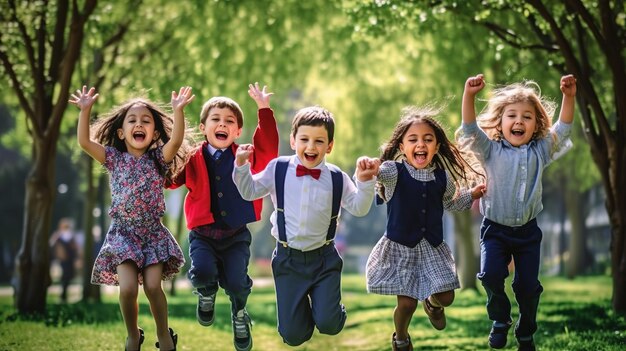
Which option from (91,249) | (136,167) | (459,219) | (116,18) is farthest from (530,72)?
(136,167)

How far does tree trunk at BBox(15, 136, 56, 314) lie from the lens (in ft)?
45.3

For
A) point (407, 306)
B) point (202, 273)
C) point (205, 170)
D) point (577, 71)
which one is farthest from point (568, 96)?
point (577, 71)

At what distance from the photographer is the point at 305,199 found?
7551 millimetres

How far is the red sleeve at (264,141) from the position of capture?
8.31 meters

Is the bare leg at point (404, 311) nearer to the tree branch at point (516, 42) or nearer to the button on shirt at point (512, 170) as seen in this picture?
the button on shirt at point (512, 170)

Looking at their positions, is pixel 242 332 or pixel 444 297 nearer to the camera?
pixel 444 297

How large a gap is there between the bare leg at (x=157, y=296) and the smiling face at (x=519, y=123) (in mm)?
3248

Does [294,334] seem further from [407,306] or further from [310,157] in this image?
[310,157]

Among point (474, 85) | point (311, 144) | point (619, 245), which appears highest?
point (474, 85)

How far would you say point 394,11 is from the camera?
12.2 metres

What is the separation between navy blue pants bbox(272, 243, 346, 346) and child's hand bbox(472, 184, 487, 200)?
1314mm

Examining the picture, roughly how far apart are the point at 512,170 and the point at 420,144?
0.83 meters

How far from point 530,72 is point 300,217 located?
39.0 ft

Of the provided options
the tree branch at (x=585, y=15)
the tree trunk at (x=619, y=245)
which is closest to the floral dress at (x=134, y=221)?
the tree branch at (x=585, y=15)
